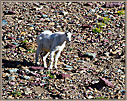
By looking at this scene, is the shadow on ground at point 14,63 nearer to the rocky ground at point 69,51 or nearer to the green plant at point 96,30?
the rocky ground at point 69,51

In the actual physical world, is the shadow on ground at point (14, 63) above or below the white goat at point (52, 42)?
below

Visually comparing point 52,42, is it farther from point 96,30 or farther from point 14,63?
point 96,30

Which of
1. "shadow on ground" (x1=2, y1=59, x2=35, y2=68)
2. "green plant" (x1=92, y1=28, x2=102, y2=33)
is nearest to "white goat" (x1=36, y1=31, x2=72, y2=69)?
"shadow on ground" (x1=2, y1=59, x2=35, y2=68)

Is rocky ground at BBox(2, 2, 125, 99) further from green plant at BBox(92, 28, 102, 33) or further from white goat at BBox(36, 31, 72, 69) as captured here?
white goat at BBox(36, 31, 72, 69)

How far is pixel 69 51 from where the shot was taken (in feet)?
74.2

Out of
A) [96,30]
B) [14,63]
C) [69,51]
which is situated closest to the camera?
[14,63]

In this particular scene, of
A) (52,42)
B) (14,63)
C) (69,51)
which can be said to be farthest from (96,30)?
(14,63)

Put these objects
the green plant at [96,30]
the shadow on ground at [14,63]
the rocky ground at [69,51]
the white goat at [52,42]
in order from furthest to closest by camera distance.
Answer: the green plant at [96,30]
the shadow on ground at [14,63]
the white goat at [52,42]
the rocky ground at [69,51]

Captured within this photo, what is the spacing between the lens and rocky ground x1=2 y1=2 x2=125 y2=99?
60.0ft

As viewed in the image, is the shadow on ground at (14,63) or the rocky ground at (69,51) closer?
the rocky ground at (69,51)

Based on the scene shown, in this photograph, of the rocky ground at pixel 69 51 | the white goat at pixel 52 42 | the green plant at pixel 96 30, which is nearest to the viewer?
the rocky ground at pixel 69 51

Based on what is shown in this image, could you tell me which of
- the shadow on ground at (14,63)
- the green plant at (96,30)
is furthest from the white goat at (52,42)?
the green plant at (96,30)

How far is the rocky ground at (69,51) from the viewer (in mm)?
18281

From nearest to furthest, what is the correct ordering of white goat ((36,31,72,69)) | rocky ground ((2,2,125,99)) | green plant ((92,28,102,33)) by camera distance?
rocky ground ((2,2,125,99)) → white goat ((36,31,72,69)) → green plant ((92,28,102,33))
